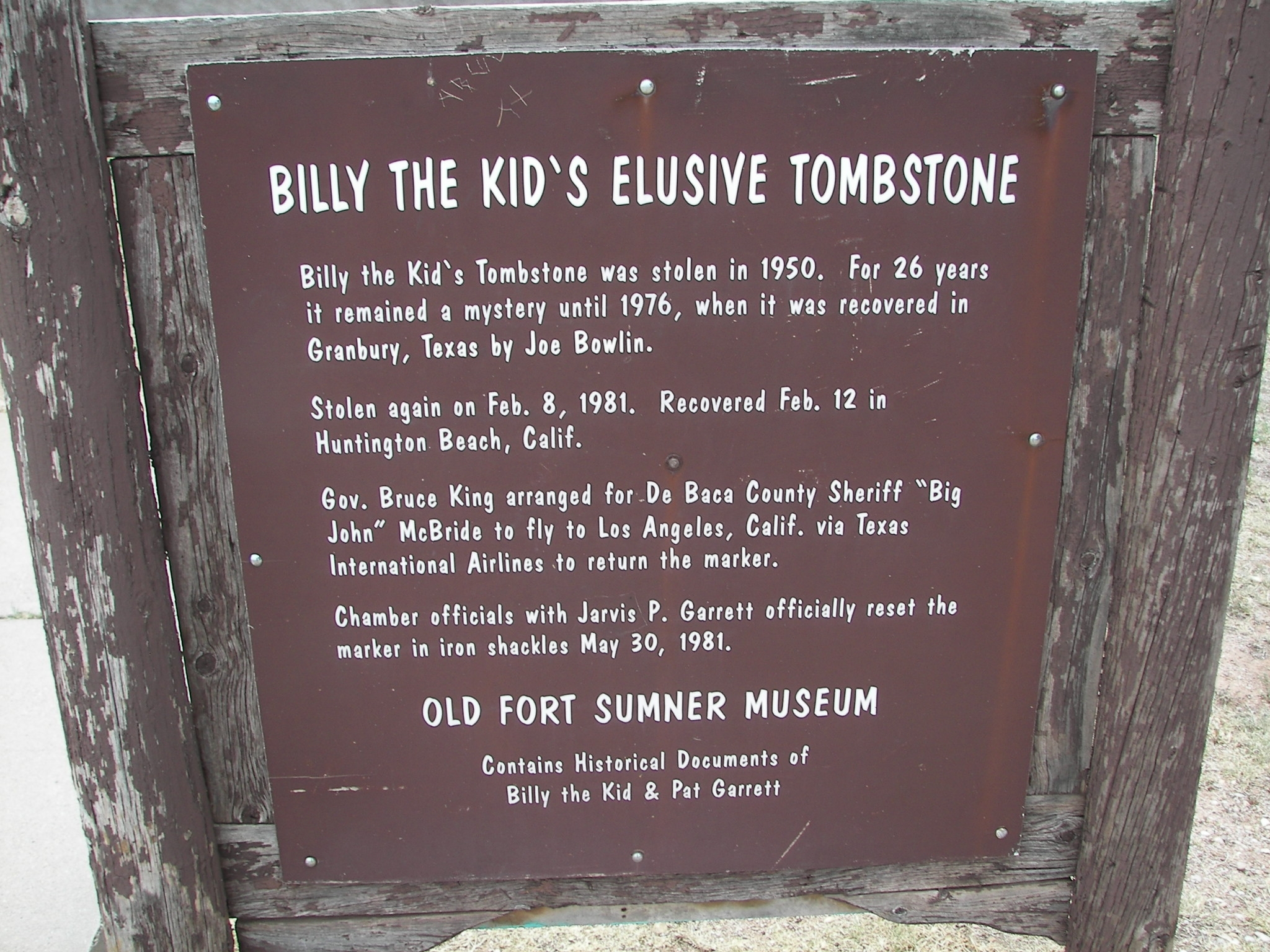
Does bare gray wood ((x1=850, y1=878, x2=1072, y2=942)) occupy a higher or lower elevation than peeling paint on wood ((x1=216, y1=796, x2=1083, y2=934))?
lower

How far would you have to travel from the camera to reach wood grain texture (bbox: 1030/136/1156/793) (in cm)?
151

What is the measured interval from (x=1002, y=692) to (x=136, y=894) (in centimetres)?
164

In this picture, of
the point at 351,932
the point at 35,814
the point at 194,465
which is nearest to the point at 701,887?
the point at 351,932

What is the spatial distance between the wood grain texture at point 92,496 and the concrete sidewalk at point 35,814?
72 centimetres

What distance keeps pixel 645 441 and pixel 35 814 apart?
7.42ft

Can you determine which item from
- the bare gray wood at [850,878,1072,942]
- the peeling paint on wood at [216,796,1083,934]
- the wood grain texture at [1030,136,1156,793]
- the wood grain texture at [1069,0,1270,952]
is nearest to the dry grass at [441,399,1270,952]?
the bare gray wood at [850,878,1072,942]

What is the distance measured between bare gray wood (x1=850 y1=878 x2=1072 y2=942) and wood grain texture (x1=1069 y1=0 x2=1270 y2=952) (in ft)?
0.14

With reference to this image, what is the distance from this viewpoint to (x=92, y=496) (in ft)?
4.90

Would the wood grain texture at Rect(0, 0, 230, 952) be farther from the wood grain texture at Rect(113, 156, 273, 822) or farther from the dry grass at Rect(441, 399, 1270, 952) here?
Answer: the dry grass at Rect(441, 399, 1270, 952)

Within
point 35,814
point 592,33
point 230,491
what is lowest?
point 35,814

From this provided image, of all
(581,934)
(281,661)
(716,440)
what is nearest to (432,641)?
(281,661)

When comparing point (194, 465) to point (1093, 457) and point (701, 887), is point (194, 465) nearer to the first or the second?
point (701, 887)

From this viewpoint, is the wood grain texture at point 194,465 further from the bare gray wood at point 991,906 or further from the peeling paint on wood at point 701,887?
the bare gray wood at point 991,906

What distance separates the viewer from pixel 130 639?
156cm
